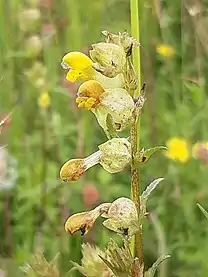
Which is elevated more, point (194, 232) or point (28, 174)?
point (28, 174)

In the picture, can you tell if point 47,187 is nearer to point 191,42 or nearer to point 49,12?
point 49,12

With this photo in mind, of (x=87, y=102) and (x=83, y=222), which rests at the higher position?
(x=87, y=102)

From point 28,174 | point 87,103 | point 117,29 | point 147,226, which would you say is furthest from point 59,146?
point 87,103

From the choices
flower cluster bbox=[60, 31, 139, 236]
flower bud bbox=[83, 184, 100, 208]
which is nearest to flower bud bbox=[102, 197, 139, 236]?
flower cluster bbox=[60, 31, 139, 236]

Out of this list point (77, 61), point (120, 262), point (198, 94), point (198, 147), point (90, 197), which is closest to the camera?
point (120, 262)

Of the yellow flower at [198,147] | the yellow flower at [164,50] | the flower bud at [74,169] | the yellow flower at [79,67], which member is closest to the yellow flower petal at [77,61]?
the yellow flower at [79,67]

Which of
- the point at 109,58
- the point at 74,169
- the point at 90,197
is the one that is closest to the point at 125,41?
the point at 109,58

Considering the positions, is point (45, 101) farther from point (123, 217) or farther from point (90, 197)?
point (123, 217)

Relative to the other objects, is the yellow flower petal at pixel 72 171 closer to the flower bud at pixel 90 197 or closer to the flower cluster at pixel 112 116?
the flower cluster at pixel 112 116
